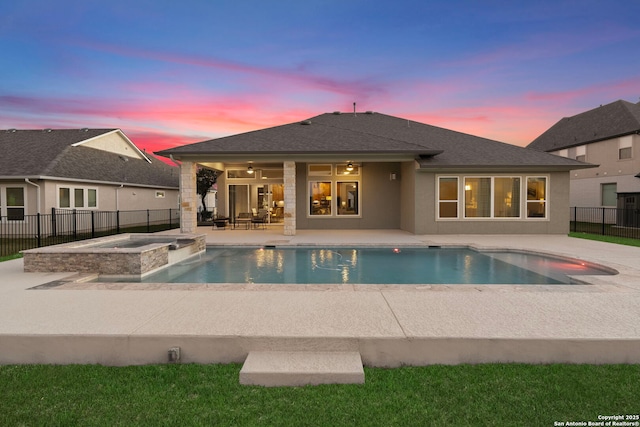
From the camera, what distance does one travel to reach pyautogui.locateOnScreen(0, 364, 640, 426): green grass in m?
2.71

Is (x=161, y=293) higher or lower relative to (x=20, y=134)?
lower

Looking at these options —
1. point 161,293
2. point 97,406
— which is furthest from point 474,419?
point 161,293

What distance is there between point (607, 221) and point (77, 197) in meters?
32.8

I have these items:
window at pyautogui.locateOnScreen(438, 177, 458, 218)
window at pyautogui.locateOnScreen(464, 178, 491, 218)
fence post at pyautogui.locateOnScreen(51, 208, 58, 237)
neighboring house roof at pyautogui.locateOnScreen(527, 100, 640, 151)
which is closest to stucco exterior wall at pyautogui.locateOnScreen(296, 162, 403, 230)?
window at pyautogui.locateOnScreen(438, 177, 458, 218)

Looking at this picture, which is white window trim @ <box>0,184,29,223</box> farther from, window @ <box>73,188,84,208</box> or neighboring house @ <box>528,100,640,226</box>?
neighboring house @ <box>528,100,640,226</box>

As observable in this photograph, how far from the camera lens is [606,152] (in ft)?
79.7

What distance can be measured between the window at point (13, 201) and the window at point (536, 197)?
23.6m

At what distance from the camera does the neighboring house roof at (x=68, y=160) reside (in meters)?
16.6

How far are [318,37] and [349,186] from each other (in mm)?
7635

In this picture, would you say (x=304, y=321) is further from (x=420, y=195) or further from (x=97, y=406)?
(x=420, y=195)

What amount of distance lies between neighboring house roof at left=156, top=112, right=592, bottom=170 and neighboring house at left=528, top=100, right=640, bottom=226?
8.84 meters

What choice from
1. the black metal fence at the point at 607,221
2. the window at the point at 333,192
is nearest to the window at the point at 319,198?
the window at the point at 333,192

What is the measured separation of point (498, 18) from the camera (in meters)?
Result: 15.5

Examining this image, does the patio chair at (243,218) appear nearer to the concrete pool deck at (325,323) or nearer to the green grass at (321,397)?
the concrete pool deck at (325,323)
